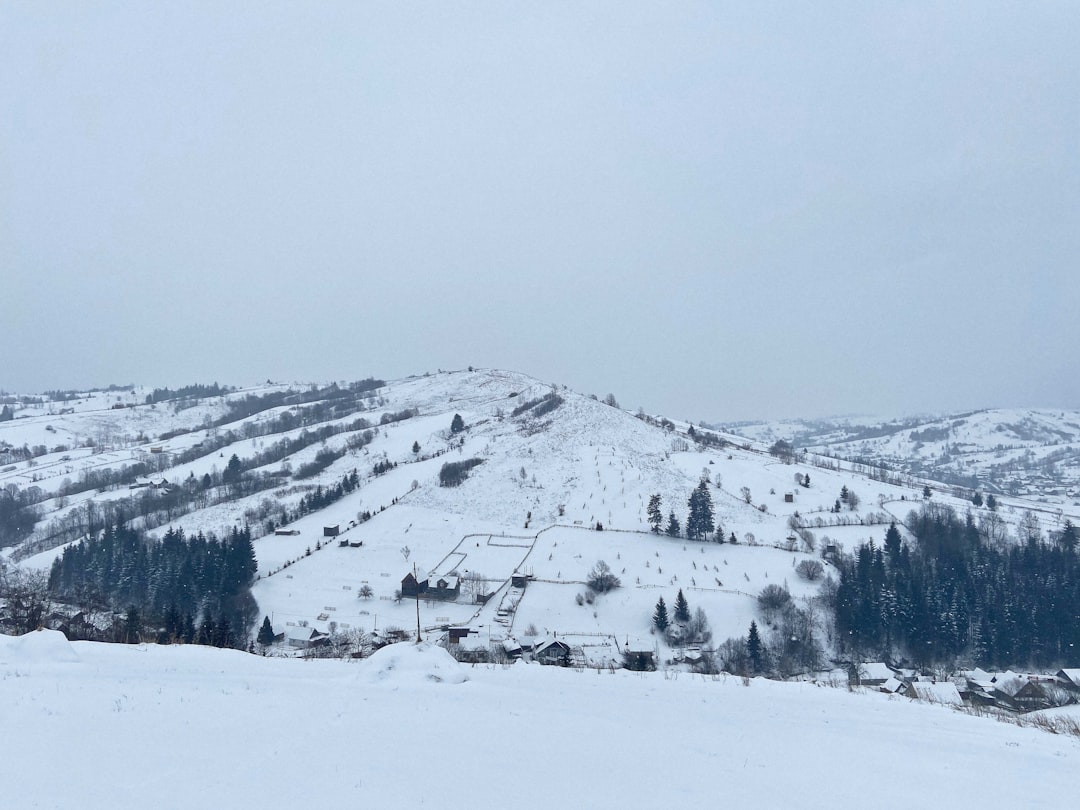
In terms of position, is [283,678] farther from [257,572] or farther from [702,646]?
[257,572]

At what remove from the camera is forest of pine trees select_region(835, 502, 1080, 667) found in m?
33.7

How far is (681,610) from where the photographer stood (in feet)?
105

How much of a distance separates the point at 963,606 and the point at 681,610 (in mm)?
19510

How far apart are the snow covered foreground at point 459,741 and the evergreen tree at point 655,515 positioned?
35168 mm

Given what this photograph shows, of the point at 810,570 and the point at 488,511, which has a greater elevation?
the point at 488,511

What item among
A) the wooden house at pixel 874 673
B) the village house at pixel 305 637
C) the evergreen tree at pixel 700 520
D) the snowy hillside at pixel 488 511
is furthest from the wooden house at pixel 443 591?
the wooden house at pixel 874 673

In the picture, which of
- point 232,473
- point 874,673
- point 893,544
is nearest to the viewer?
point 874,673

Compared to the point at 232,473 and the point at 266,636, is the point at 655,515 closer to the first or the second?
the point at 266,636

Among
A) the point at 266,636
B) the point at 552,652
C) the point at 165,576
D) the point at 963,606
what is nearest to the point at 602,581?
the point at 552,652

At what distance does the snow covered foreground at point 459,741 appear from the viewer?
586cm

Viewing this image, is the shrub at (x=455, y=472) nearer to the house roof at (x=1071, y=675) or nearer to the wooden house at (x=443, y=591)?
the wooden house at (x=443, y=591)

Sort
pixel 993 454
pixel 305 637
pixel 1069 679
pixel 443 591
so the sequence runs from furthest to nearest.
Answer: pixel 993 454 < pixel 443 591 < pixel 305 637 < pixel 1069 679

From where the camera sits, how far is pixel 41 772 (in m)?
5.89

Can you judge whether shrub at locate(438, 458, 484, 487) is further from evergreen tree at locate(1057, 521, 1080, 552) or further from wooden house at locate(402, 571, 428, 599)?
evergreen tree at locate(1057, 521, 1080, 552)
